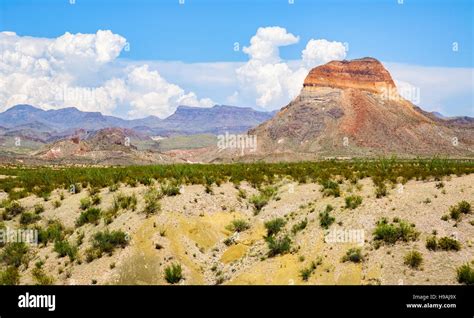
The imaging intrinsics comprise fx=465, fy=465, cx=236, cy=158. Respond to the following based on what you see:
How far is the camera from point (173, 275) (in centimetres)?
1717

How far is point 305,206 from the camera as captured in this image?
73.9 feet

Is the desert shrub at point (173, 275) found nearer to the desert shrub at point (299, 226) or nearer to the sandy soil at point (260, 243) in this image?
the sandy soil at point (260, 243)

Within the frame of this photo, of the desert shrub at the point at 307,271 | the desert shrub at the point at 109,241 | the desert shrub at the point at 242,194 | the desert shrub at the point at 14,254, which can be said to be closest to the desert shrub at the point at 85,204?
the desert shrub at the point at 14,254

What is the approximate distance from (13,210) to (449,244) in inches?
818

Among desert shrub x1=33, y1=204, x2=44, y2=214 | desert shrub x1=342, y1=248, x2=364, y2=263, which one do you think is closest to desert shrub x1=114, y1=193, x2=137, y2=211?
desert shrub x1=33, y1=204, x2=44, y2=214

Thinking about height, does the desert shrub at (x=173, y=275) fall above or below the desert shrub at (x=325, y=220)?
below

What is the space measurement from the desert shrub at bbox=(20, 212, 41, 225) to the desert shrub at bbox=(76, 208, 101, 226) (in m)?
2.62

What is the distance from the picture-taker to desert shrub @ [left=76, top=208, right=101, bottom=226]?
22.1m

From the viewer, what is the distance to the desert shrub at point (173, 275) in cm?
1712

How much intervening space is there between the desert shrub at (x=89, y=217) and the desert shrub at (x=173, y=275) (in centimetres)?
630

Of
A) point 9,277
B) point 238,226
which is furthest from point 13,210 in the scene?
point 238,226

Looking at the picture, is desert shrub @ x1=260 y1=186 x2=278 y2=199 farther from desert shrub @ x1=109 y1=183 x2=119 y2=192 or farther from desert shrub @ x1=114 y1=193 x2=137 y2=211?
desert shrub @ x1=109 y1=183 x2=119 y2=192
